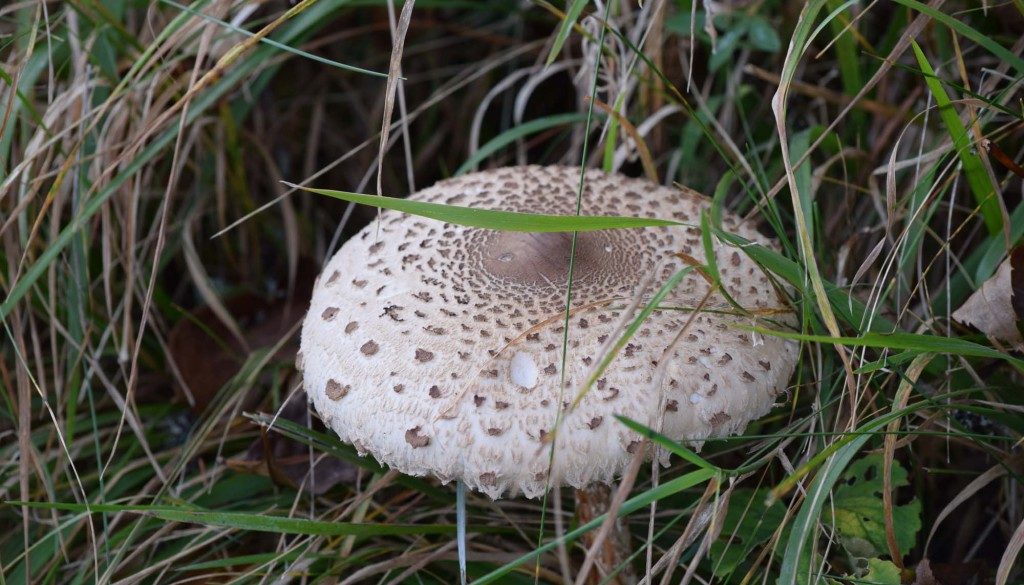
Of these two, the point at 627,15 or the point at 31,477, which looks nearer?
the point at 31,477

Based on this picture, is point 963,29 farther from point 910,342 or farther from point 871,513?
point 871,513

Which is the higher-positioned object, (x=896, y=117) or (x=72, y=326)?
(x=896, y=117)

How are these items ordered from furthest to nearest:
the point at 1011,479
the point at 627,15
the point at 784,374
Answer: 1. the point at 627,15
2. the point at 1011,479
3. the point at 784,374

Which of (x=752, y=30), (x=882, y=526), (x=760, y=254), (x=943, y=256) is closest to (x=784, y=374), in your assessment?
(x=760, y=254)

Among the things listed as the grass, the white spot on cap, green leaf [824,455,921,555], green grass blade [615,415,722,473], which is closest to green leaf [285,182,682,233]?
the grass

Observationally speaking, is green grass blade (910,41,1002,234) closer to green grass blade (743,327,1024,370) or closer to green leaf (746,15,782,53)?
green grass blade (743,327,1024,370)

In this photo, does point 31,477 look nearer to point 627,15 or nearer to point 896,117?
point 627,15

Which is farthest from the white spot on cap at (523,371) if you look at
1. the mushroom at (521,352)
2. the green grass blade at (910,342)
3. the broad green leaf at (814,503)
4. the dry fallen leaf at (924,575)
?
the dry fallen leaf at (924,575)

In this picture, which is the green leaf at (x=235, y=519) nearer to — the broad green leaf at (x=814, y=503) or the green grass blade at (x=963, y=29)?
the broad green leaf at (x=814, y=503)
